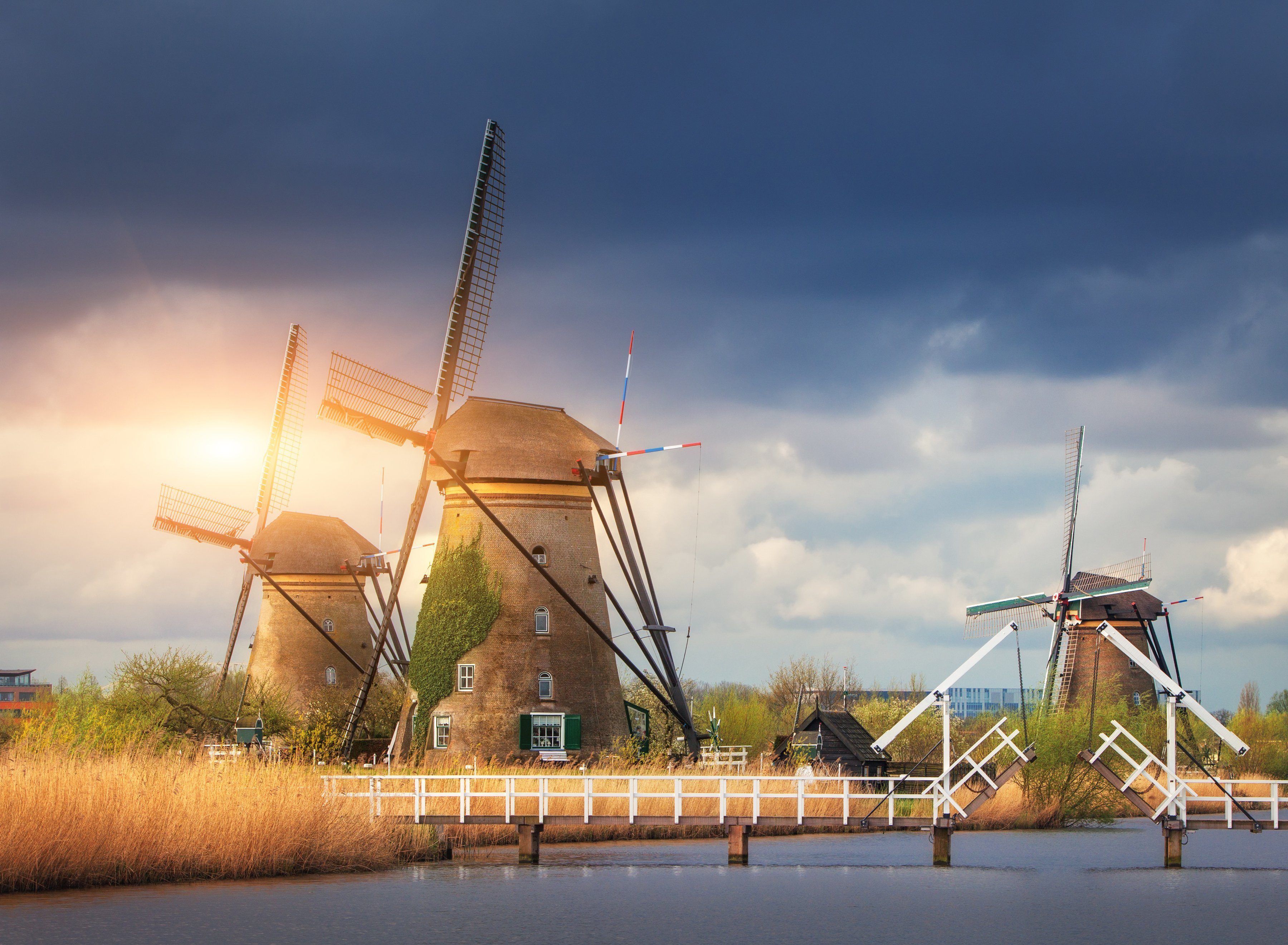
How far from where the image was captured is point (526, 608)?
35750mm

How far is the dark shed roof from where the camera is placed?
51.4 m

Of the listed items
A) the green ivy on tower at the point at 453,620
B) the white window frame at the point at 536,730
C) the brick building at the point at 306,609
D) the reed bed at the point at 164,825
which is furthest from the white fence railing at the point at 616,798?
the brick building at the point at 306,609

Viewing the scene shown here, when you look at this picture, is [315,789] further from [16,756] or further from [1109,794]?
[1109,794]

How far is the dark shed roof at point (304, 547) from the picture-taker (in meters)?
51.4

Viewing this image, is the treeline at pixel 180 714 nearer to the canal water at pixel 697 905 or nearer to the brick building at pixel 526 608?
the brick building at pixel 526 608

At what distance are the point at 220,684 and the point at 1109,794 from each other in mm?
28818

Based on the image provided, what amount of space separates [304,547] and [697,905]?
107 feet

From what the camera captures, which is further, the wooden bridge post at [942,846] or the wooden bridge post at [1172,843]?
the wooden bridge post at [1172,843]

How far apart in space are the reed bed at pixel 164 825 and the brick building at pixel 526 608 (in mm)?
9773

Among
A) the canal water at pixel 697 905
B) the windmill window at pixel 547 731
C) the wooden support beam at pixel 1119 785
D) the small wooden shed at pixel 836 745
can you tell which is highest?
the small wooden shed at pixel 836 745

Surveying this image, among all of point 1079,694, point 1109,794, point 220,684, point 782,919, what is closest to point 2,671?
point 220,684

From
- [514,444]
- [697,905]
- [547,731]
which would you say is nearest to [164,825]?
[697,905]

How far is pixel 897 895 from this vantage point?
912 inches

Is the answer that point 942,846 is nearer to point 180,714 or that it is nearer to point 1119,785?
point 1119,785
